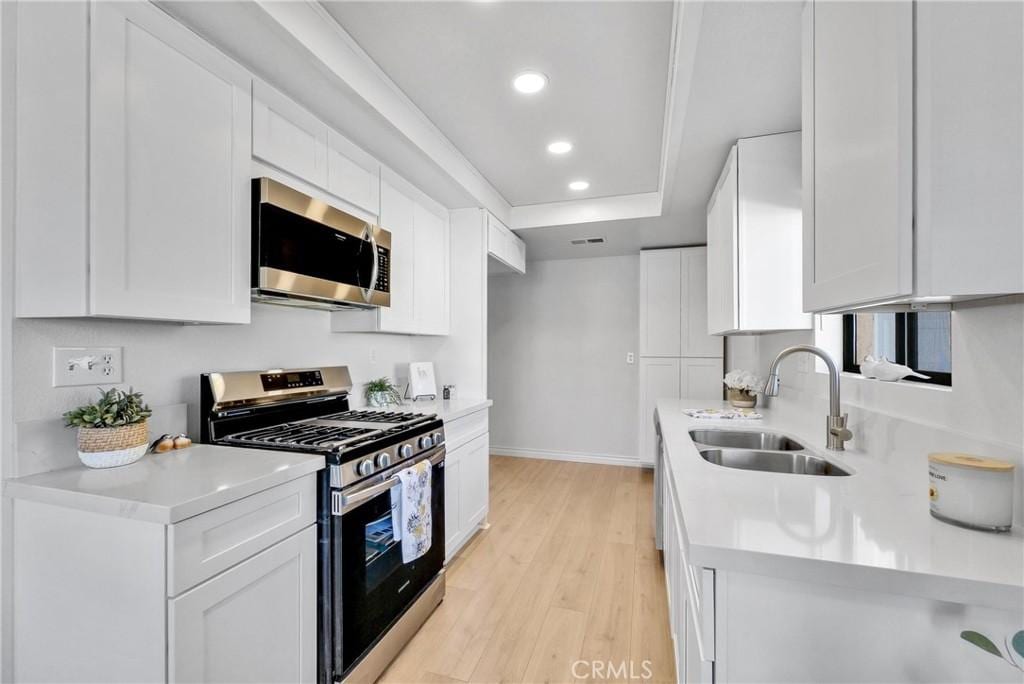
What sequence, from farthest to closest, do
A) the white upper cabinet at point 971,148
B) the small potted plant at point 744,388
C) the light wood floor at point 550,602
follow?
the small potted plant at point 744,388 → the light wood floor at point 550,602 → the white upper cabinet at point 971,148

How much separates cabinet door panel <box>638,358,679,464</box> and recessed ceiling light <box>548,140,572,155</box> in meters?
2.35

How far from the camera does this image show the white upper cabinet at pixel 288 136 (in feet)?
5.39

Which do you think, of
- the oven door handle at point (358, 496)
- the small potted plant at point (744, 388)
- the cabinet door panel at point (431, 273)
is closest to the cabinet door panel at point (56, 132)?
the oven door handle at point (358, 496)

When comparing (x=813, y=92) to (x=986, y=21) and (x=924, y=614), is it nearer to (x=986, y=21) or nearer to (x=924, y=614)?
(x=986, y=21)

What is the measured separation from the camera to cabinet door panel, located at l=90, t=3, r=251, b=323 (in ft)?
3.84

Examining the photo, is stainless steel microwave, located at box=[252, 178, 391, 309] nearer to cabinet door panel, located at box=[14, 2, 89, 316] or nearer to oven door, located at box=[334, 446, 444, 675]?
cabinet door panel, located at box=[14, 2, 89, 316]

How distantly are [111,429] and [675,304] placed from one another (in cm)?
407

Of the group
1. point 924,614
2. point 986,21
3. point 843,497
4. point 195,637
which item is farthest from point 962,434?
point 195,637

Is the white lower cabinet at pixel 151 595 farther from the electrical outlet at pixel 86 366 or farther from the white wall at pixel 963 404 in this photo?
the white wall at pixel 963 404

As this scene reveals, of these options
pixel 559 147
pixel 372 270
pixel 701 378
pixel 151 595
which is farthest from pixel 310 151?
pixel 701 378

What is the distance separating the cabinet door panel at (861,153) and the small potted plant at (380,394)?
2.15 metres

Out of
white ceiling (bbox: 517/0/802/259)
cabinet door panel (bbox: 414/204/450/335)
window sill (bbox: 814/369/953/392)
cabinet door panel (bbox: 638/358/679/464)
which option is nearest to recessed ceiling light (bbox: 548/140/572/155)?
white ceiling (bbox: 517/0/802/259)

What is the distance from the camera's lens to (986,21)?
0.65m

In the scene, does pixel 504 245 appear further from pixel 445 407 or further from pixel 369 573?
pixel 369 573
